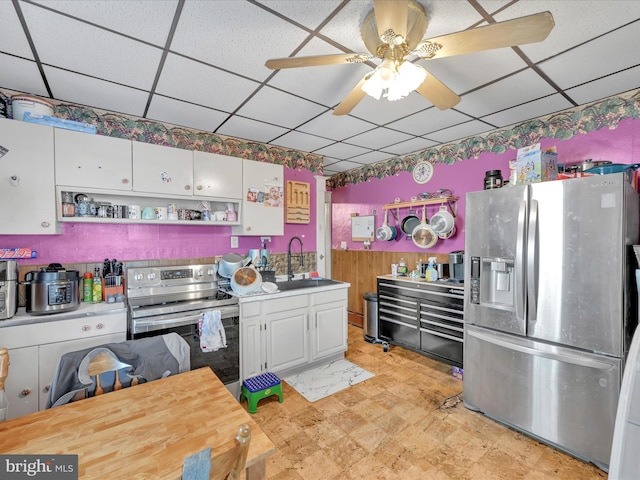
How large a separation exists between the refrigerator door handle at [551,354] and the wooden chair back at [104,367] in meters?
2.36

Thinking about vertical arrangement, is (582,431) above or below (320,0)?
below

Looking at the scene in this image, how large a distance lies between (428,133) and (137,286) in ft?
10.5

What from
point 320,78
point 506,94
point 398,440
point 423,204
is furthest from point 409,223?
point 398,440

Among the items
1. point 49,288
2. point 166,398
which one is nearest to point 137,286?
point 49,288

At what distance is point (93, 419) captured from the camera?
42.6 inches

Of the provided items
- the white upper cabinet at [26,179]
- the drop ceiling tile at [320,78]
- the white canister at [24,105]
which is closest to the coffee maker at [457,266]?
the drop ceiling tile at [320,78]

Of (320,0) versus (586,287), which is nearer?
(320,0)

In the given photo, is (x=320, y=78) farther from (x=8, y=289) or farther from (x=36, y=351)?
(x=36, y=351)

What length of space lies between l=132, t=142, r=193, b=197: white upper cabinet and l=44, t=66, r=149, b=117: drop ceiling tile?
0.34m

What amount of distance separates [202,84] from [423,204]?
2.75 metres

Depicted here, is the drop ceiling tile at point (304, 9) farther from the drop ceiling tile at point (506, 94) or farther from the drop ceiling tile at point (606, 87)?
the drop ceiling tile at point (606, 87)

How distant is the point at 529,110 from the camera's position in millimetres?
2652

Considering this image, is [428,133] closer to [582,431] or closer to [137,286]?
[582,431]

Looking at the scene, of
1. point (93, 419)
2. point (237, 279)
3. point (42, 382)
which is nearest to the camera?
point (93, 419)
